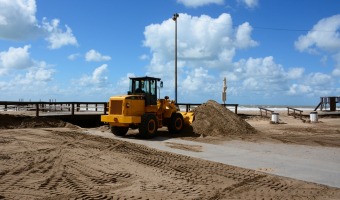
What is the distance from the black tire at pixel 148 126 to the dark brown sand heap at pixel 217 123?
278 centimetres

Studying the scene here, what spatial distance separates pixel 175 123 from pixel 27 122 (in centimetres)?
897

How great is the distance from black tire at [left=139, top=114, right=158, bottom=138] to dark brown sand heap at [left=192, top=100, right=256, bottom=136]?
2777 millimetres

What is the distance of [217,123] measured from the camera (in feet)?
65.8

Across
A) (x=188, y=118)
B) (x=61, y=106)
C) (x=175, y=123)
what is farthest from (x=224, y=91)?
(x=61, y=106)

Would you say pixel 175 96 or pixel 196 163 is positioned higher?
pixel 175 96

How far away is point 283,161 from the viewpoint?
11.4 meters

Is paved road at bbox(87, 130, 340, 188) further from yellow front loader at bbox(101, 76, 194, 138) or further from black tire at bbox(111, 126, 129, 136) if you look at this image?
black tire at bbox(111, 126, 129, 136)

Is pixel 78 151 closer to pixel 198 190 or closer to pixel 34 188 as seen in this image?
pixel 34 188

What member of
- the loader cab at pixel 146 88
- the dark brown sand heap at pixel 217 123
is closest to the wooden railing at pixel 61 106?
the loader cab at pixel 146 88

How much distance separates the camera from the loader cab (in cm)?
1855

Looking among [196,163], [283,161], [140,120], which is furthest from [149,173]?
[140,120]

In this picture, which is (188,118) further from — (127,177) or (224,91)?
(127,177)

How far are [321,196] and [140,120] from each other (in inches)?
433

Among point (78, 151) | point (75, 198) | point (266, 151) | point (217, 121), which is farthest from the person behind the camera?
point (217, 121)
